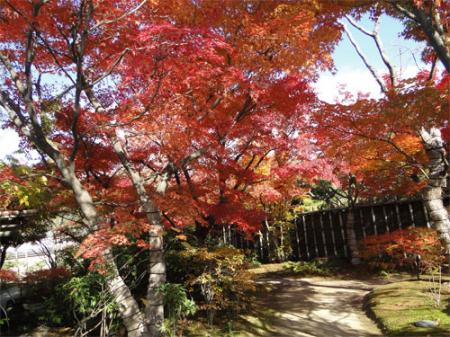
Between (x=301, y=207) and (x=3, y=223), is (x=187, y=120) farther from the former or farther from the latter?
(x=301, y=207)

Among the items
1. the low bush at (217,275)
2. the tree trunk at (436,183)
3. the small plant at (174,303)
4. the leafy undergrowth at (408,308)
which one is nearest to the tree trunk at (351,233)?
A: the leafy undergrowth at (408,308)

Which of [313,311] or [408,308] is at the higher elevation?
[408,308]

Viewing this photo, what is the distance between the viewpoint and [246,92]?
28.1ft

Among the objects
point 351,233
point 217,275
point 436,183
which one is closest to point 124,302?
point 217,275

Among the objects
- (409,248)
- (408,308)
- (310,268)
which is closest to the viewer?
(408,308)

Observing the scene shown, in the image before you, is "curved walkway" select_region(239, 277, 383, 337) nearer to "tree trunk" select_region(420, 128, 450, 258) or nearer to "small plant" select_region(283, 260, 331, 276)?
"small plant" select_region(283, 260, 331, 276)

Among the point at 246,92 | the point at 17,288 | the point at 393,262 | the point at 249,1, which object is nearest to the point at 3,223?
the point at 17,288

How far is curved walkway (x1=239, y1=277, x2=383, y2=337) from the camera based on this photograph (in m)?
8.31

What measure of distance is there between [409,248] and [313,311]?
10.6 feet

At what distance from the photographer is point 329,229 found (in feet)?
56.4

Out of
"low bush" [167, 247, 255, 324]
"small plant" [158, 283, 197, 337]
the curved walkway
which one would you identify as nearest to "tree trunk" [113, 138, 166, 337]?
"small plant" [158, 283, 197, 337]

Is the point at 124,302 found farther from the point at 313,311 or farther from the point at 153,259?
the point at 313,311

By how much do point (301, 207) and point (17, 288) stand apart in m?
12.1

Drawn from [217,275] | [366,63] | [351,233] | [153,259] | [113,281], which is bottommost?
[217,275]
